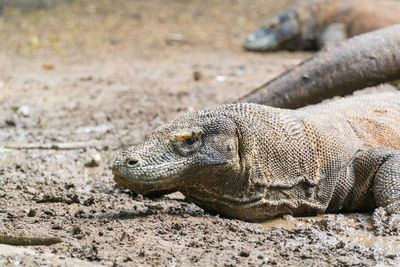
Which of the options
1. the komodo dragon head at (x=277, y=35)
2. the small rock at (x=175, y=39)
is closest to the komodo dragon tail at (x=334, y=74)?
the komodo dragon head at (x=277, y=35)

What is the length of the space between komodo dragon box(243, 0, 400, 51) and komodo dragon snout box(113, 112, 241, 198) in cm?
869

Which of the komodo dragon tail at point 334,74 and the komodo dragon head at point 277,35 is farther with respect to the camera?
the komodo dragon head at point 277,35

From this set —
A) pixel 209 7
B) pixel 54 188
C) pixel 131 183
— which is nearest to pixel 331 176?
pixel 131 183

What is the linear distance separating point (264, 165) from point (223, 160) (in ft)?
0.94

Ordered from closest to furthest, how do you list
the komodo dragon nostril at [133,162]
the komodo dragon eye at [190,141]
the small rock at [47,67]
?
the komodo dragon nostril at [133,162], the komodo dragon eye at [190,141], the small rock at [47,67]

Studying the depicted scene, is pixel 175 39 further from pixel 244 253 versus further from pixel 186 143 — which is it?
pixel 244 253

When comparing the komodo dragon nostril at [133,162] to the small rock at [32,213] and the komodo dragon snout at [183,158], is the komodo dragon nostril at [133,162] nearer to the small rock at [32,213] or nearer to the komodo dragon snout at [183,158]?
the komodo dragon snout at [183,158]

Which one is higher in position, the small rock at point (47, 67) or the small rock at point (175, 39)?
the small rock at point (175, 39)

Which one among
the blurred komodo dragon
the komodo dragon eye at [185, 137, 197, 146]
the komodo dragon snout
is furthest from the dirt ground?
the komodo dragon eye at [185, 137, 197, 146]

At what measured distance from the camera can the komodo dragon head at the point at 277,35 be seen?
1277cm

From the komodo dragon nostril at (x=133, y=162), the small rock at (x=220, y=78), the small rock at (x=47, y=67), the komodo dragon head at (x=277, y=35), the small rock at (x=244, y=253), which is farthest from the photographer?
the komodo dragon head at (x=277, y=35)

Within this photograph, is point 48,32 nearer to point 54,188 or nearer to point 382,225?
point 54,188

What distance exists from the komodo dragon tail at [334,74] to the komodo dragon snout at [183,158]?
8.23ft

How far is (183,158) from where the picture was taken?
3.67m
